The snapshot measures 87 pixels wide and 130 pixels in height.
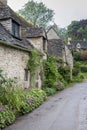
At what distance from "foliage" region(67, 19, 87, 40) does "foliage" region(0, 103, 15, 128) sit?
9776cm

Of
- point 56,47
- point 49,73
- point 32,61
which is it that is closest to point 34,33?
point 49,73

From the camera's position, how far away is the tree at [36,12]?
219ft

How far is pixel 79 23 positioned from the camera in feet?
378

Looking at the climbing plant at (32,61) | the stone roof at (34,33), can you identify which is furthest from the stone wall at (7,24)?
the stone roof at (34,33)

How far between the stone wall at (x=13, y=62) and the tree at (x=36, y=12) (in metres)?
47.1

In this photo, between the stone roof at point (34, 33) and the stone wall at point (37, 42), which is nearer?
the stone wall at point (37, 42)

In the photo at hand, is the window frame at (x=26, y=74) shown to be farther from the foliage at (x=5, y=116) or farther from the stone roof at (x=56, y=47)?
the stone roof at (x=56, y=47)

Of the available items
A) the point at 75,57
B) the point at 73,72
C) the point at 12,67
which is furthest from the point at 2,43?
the point at 75,57

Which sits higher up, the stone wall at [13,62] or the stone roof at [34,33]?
the stone roof at [34,33]

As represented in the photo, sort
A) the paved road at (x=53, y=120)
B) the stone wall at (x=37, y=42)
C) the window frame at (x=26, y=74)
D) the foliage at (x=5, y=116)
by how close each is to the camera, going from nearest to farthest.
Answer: the foliage at (x=5, y=116)
the paved road at (x=53, y=120)
the window frame at (x=26, y=74)
the stone wall at (x=37, y=42)

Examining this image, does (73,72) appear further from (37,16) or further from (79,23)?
(79,23)

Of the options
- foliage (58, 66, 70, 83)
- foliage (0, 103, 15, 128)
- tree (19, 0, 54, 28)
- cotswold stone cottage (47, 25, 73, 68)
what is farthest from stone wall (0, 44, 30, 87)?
tree (19, 0, 54, 28)

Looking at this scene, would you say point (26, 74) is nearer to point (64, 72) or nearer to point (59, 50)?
point (64, 72)

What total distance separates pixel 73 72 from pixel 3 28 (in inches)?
1237
